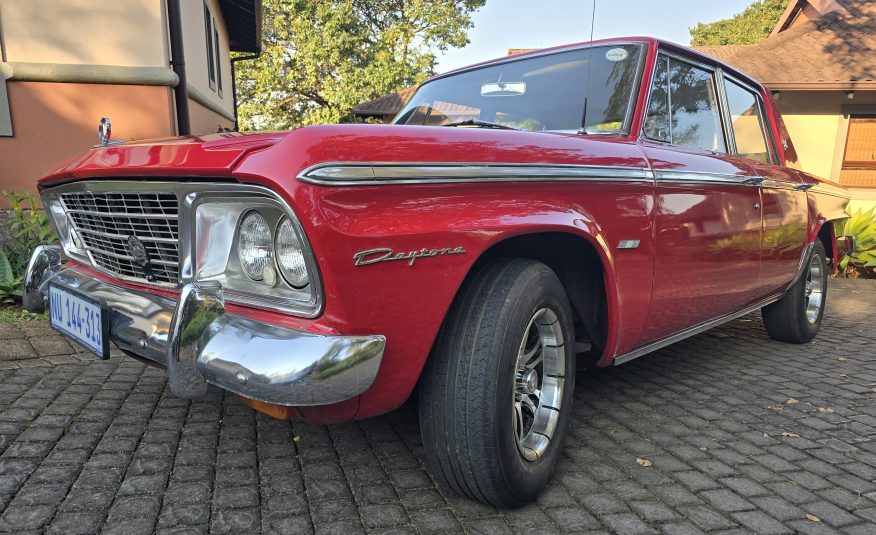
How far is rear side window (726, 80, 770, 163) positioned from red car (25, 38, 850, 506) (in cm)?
73

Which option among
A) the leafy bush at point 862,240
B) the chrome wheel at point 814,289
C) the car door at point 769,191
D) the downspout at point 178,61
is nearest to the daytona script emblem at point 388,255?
the car door at point 769,191

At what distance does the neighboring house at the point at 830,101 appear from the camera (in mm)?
9414

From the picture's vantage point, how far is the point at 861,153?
9852mm

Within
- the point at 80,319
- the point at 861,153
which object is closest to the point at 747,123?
the point at 80,319

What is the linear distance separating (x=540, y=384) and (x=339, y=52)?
21.8 m

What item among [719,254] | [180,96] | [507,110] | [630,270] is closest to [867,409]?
[719,254]

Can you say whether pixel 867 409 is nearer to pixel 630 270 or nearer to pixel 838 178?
pixel 630 270

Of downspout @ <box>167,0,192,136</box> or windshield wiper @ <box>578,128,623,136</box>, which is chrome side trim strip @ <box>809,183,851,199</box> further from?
downspout @ <box>167,0,192,136</box>

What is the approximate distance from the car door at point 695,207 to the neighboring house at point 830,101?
25.3 feet

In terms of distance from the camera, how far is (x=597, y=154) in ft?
6.97

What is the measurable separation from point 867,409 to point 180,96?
21.3ft

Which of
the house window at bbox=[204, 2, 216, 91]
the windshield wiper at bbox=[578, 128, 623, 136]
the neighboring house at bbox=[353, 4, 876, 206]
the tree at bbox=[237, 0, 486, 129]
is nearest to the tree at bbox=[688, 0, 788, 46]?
→ the tree at bbox=[237, 0, 486, 129]

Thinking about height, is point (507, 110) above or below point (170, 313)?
above

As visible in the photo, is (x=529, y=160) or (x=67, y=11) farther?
(x=67, y=11)
